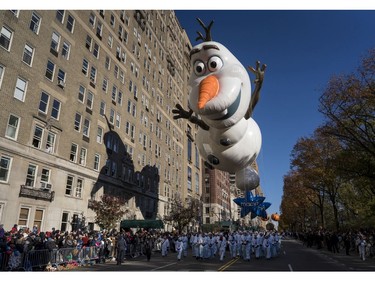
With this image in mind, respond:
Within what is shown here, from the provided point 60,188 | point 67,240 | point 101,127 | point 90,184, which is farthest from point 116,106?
point 67,240

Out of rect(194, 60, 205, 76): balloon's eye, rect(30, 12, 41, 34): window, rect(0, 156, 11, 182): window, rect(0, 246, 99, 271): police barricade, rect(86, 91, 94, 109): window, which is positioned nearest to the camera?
rect(194, 60, 205, 76): balloon's eye

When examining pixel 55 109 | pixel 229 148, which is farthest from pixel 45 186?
pixel 229 148

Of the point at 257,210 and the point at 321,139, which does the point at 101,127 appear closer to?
the point at 257,210

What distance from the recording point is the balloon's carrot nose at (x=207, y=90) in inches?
259

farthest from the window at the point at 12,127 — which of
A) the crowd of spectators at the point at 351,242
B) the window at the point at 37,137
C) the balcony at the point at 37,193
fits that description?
the crowd of spectators at the point at 351,242

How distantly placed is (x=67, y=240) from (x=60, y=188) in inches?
337

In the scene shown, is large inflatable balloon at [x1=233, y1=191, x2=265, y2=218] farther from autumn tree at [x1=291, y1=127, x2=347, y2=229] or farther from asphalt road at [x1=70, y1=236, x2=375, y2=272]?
autumn tree at [x1=291, y1=127, x2=347, y2=229]


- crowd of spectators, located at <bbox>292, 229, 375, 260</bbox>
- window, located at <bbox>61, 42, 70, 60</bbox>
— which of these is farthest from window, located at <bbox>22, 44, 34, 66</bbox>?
crowd of spectators, located at <bbox>292, 229, 375, 260</bbox>

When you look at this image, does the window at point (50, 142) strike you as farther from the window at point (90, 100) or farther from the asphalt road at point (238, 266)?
the asphalt road at point (238, 266)

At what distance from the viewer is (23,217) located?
19484 millimetres

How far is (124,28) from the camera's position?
1422 inches

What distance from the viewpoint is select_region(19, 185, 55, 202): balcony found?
1919 centimetres

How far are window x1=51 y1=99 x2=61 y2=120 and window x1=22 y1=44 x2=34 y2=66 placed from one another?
3.33 meters

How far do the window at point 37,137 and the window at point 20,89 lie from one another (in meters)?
2.21
